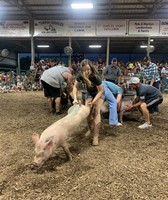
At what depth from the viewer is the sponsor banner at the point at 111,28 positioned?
13.0 m

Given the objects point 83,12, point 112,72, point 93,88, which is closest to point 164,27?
point 83,12

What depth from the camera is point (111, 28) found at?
1310 centimetres

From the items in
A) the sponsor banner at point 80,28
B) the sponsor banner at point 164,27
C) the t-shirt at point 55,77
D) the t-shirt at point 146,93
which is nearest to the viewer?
the t-shirt at point 146,93

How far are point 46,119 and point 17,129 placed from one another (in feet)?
2.84

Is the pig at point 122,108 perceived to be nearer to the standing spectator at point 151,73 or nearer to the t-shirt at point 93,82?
the t-shirt at point 93,82

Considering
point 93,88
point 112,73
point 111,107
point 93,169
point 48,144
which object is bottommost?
point 93,169

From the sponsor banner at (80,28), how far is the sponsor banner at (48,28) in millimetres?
359

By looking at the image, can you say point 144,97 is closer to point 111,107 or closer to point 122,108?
point 122,108

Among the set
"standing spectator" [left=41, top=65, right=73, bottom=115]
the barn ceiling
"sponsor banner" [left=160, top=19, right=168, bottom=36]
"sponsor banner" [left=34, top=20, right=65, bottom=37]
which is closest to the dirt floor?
"standing spectator" [left=41, top=65, right=73, bottom=115]

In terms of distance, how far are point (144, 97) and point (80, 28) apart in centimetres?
1005

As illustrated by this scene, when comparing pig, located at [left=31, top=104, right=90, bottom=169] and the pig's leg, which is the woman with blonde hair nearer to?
pig, located at [left=31, top=104, right=90, bottom=169]

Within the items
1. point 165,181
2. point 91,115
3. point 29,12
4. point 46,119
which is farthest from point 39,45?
point 165,181

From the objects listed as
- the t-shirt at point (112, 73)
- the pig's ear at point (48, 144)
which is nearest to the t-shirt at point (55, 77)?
the t-shirt at point (112, 73)

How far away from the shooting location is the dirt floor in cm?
203
